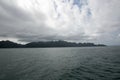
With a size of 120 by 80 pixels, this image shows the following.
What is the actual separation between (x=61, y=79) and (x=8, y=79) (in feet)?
38.7

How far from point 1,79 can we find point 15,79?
316 cm

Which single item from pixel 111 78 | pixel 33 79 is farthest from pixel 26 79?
pixel 111 78

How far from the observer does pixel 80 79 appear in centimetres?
1792

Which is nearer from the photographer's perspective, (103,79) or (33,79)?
(103,79)

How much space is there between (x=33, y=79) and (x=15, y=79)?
162 inches

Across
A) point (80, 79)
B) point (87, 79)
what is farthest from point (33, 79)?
point (87, 79)

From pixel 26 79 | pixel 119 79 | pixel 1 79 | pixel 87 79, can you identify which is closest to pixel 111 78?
pixel 119 79

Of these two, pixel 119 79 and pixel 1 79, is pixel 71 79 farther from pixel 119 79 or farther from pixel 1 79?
pixel 1 79

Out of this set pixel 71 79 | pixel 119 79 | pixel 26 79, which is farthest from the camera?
pixel 26 79

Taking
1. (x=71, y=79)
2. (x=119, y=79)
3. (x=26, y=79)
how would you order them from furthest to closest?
(x=26, y=79), (x=71, y=79), (x=119, y=79)

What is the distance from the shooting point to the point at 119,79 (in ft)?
55.3

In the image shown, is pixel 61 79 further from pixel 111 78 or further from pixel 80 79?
pixel 111 78

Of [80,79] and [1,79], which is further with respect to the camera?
[1,79]

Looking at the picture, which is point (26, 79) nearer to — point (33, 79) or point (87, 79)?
point (33, 79)
